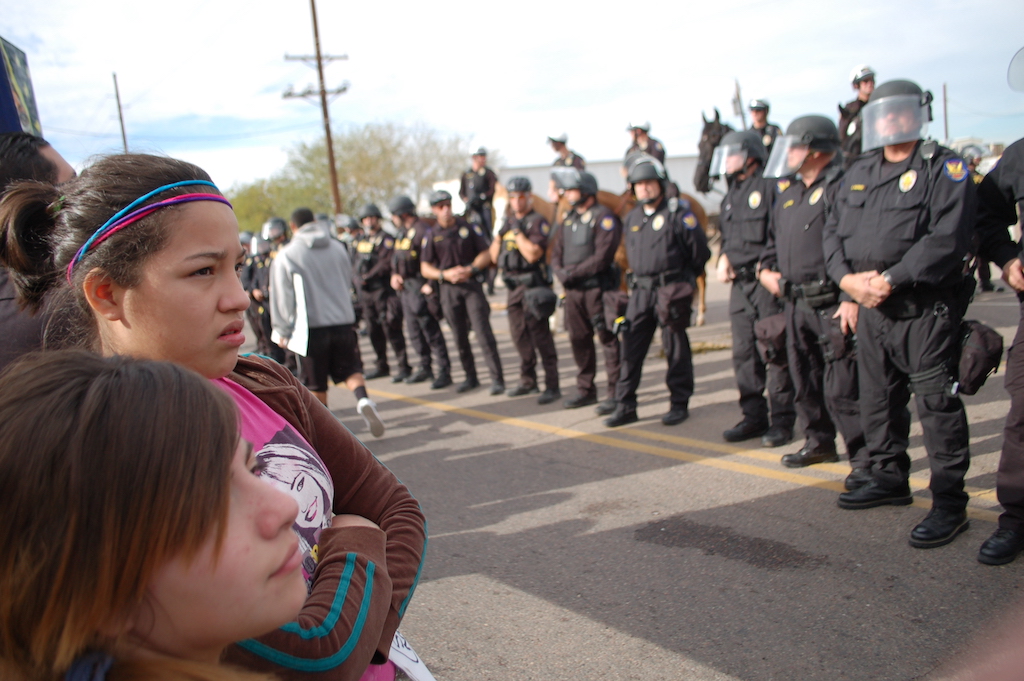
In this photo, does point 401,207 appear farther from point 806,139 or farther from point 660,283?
point 806,139

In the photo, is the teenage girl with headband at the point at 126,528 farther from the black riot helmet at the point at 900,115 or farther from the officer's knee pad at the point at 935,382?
the black riot helmet at the point at 900,115

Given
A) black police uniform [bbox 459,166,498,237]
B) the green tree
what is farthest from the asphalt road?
the green tree

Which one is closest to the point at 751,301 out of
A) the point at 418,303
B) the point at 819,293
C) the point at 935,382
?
the point at 819,293

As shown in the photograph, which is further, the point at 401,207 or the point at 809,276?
the point at 401,207

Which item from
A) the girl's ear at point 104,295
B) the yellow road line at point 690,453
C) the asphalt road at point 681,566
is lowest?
the yellow road line at point 690,453

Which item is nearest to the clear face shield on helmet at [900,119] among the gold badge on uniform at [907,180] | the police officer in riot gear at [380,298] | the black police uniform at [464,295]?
the gold badge on uniform at [907,180]

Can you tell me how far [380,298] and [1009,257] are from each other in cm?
781

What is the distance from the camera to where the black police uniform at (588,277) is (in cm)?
691

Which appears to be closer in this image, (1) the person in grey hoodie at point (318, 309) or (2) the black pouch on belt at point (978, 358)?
(2) the black pouch on belt at point (978, 358)

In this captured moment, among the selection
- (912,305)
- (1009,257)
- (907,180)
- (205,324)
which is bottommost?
(912,305)

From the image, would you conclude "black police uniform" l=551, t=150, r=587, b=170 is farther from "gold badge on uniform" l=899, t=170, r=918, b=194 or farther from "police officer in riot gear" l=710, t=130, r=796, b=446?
"gold badge on uniform" l=899, t=170, r=918, b=194

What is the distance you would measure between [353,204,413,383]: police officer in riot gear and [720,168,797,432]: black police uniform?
17.3ft

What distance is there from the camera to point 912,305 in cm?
382

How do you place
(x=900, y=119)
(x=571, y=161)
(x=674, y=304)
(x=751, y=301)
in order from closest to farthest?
(x=900, y=119) → (x=751, y=301) → (x=674, y=304) → (x=571, y=161)
